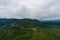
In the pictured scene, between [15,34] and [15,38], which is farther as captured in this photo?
[15,34]

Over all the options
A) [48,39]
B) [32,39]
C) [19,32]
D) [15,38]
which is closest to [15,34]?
[19,32]

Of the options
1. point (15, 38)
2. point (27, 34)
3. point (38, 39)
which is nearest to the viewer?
point (38, 39)

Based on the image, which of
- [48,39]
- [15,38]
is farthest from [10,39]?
[48,39]

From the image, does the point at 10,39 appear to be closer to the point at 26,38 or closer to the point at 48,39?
the point at 26,38

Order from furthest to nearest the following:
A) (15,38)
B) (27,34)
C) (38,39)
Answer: (27,34) → (15,38) → (38,39)

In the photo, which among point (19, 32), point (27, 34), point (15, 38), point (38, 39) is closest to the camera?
point (38, 39)

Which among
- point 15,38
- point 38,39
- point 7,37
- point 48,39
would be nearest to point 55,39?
point 48,39

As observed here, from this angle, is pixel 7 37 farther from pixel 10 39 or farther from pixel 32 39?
pixel 32 39

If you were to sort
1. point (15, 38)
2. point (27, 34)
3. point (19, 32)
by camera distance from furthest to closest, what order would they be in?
point (19, 32), point (27, 34), point (15, 38)
